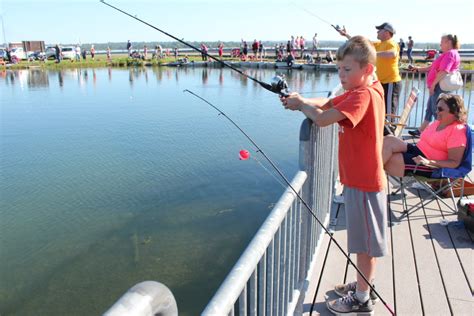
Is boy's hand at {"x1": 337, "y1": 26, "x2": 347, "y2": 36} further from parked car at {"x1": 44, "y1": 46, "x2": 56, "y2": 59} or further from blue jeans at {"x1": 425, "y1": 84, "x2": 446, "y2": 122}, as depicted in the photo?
parked car at {"x1": 44, "y1": 46, "x2": 56, "y2": 59}

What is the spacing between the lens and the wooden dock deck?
2.69 meters

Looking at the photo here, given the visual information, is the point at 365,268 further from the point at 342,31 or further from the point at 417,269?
the point at 342,31

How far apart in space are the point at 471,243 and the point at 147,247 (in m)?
3.46

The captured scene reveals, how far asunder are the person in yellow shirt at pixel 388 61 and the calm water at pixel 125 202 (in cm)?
208

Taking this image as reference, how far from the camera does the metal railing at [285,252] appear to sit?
1342mm

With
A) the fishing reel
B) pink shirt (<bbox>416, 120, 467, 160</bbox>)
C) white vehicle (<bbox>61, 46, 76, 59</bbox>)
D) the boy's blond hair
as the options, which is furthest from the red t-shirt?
white vehicle (<bbox>61, 46, 76, 59</bbox>)

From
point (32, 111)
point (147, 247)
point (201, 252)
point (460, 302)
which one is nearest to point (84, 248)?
point (147, 247)

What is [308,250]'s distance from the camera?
2.73m

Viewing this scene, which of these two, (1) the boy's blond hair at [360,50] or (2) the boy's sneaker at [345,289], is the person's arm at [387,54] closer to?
(1) the boy's blond hair at [360,50]

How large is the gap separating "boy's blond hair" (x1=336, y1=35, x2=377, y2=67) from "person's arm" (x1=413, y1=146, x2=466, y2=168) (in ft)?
5.80

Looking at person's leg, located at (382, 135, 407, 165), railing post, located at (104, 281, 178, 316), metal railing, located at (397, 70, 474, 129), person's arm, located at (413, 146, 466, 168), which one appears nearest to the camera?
railing post, located at (104, 281, 178, 316)

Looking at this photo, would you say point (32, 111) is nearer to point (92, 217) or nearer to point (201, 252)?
point (92, 217)

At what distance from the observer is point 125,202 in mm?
6379

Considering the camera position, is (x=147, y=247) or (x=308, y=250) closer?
(x=308, y=250)
